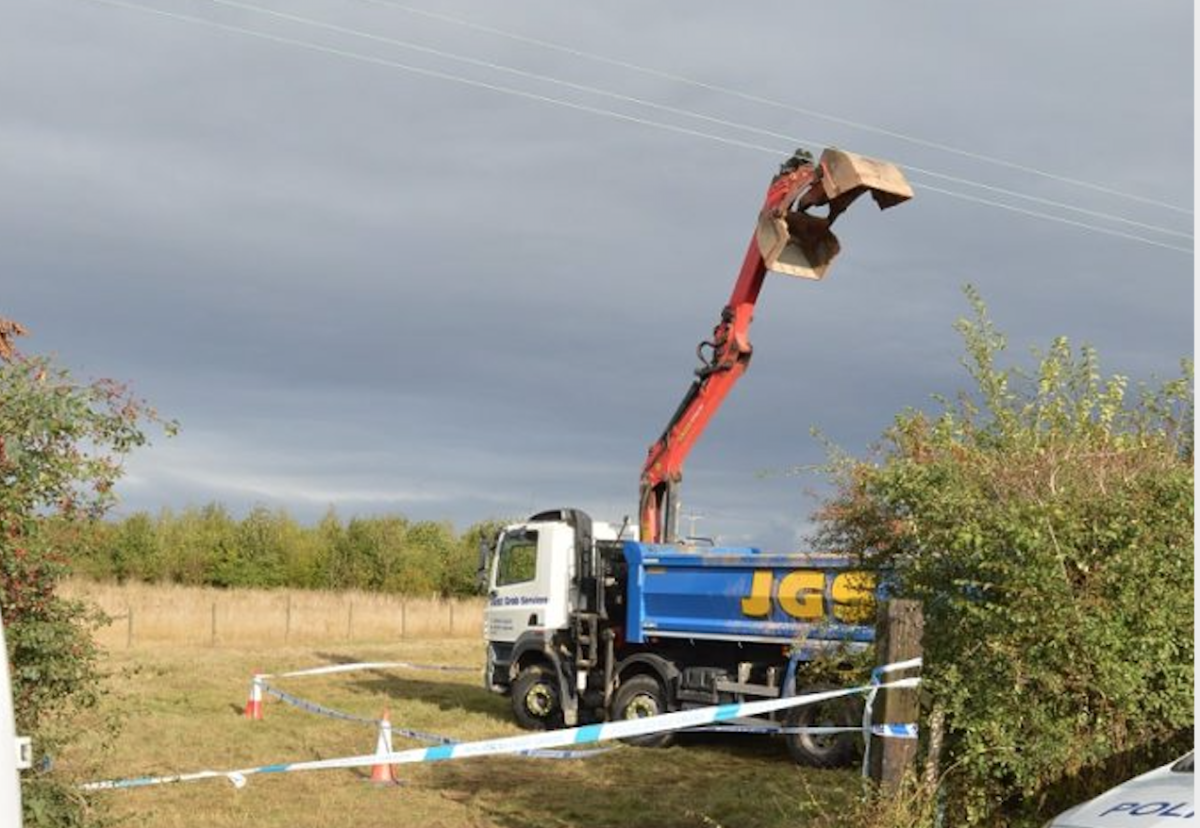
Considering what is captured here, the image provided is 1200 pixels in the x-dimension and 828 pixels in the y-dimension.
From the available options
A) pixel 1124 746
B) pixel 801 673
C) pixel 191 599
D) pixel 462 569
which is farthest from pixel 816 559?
pixel 462 569

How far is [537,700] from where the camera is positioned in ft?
58.4

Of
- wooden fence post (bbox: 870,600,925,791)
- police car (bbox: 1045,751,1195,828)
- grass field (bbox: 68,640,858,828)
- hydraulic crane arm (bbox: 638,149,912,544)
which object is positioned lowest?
grass field (bbox: 68,640,858,828)

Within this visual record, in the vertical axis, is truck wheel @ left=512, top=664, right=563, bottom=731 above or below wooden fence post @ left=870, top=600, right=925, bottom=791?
below

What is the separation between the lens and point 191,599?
4334cm

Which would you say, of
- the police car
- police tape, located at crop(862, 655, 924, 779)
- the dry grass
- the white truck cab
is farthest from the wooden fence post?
the dry grass

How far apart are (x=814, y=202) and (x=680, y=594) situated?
16.1ft

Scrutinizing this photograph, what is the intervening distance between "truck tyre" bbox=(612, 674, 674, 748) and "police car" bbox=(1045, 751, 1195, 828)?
9.44 meters

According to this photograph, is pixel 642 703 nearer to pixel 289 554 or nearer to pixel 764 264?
pixel 764 264

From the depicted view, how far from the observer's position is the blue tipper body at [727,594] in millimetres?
14562

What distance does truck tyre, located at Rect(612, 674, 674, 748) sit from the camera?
1623 centimetres

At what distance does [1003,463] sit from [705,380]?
8700 mm

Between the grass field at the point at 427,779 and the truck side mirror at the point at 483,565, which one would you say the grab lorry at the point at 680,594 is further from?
the grass field at the point at 427,779

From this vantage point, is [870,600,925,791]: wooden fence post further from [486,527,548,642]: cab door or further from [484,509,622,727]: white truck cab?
[486,527,548,642]: cab door

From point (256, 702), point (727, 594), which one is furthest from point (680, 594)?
point (256, 702)
